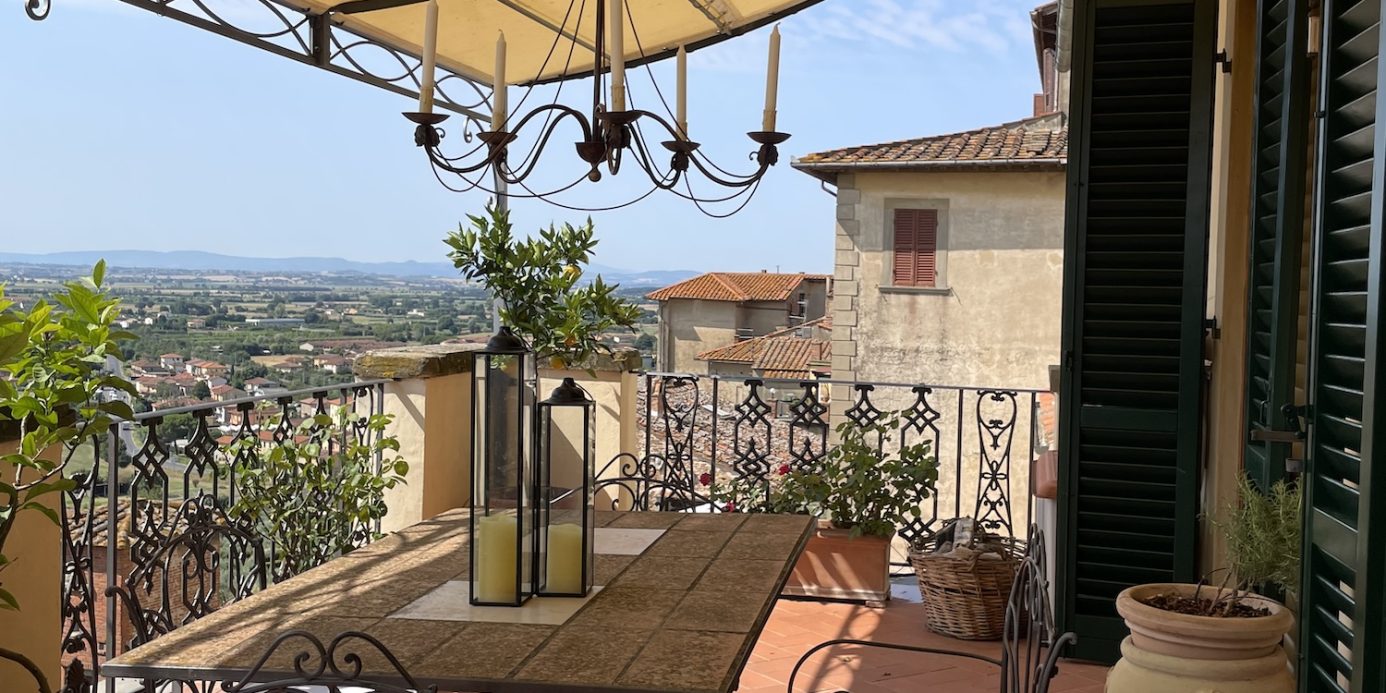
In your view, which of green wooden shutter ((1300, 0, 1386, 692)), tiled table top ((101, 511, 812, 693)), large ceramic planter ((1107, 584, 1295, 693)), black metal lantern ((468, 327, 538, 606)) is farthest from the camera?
black metal lantern ((468, 327, 538, 606))

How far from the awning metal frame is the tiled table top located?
1.66 meters

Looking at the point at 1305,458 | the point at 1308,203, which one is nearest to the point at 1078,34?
the point at 1308,203

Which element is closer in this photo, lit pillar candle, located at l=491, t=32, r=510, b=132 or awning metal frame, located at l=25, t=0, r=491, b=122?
lit pillar candle, located at l=491, t=32, r=510, b=132

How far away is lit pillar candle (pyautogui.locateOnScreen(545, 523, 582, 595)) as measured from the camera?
2.14 metres

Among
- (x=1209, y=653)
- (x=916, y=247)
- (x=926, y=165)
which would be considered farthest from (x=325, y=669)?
(x=916, y=247)

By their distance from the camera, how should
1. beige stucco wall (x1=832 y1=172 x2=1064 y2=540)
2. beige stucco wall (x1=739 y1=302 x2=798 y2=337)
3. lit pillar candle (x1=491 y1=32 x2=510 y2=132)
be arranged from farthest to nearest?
beige stucco wall (x1=739 y1=302 x2=798 y2=337), beige stucco wall (x1=832 y1=172 x2=1064 y2=540), lit pillar candle (x1=491 y1=32 x2=510 y2=132)

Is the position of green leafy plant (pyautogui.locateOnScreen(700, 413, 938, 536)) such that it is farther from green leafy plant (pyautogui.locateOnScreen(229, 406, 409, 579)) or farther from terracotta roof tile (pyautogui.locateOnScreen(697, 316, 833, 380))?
terracotta roof tile (pyautogui.locateOnScreen(697, 316, 833, 380))

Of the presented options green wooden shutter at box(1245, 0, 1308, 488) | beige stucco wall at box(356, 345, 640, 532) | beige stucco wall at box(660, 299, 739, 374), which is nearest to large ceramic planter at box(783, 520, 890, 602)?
beige stucco wall at box(356, 345, 640, 532)

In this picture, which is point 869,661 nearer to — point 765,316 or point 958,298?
point 958,298

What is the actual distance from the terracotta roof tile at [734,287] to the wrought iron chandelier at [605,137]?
26671 millimetres

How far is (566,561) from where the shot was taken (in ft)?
7.04

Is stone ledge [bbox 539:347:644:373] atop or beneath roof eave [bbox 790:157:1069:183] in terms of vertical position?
beneath

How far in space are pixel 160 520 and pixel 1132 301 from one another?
3.12 metres

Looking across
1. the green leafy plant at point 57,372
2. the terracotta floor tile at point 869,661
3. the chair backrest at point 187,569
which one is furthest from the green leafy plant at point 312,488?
the green leafy plant at point 57,372
